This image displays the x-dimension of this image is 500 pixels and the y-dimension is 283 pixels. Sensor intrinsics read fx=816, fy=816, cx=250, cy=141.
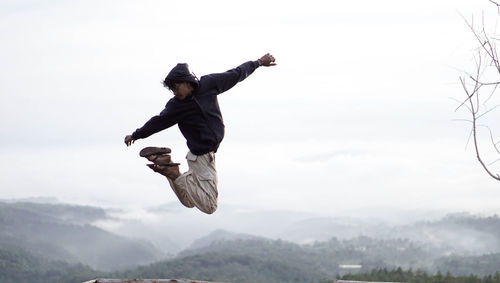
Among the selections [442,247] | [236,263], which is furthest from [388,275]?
[442,247]

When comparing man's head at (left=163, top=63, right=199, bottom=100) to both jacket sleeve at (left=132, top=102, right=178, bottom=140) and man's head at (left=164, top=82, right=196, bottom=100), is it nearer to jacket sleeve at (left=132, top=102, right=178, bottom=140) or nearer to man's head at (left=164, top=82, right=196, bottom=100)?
man's head at (left=164, top=82, right=196, bottom=100)

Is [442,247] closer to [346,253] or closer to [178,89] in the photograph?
[346,253]

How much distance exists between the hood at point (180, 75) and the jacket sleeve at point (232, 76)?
0.95 feet

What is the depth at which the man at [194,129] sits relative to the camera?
7859mm

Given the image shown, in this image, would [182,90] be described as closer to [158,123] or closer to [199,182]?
[158,123]

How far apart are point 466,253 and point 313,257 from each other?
61088 millimetres

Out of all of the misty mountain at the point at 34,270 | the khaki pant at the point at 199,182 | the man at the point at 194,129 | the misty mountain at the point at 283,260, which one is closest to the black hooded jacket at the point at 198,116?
the man at the point at 194,129

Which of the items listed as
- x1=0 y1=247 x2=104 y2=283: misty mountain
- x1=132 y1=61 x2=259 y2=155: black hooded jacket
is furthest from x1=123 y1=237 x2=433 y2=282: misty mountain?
x1=132 y1=61 x2=259 y2=155: black hooded jacket

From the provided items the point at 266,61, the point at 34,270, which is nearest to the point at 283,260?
the point at 34,270

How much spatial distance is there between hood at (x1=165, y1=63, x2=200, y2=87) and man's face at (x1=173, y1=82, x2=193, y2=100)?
0.06 meters

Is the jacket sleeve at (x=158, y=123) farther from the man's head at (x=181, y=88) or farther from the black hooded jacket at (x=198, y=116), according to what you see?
the man's head at (x=181, y=88)

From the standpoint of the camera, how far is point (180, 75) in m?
7.72

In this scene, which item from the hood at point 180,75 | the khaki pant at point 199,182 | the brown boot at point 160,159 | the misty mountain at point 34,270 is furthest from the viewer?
the misty mountain at point 34,270

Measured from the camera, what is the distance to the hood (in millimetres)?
7719
